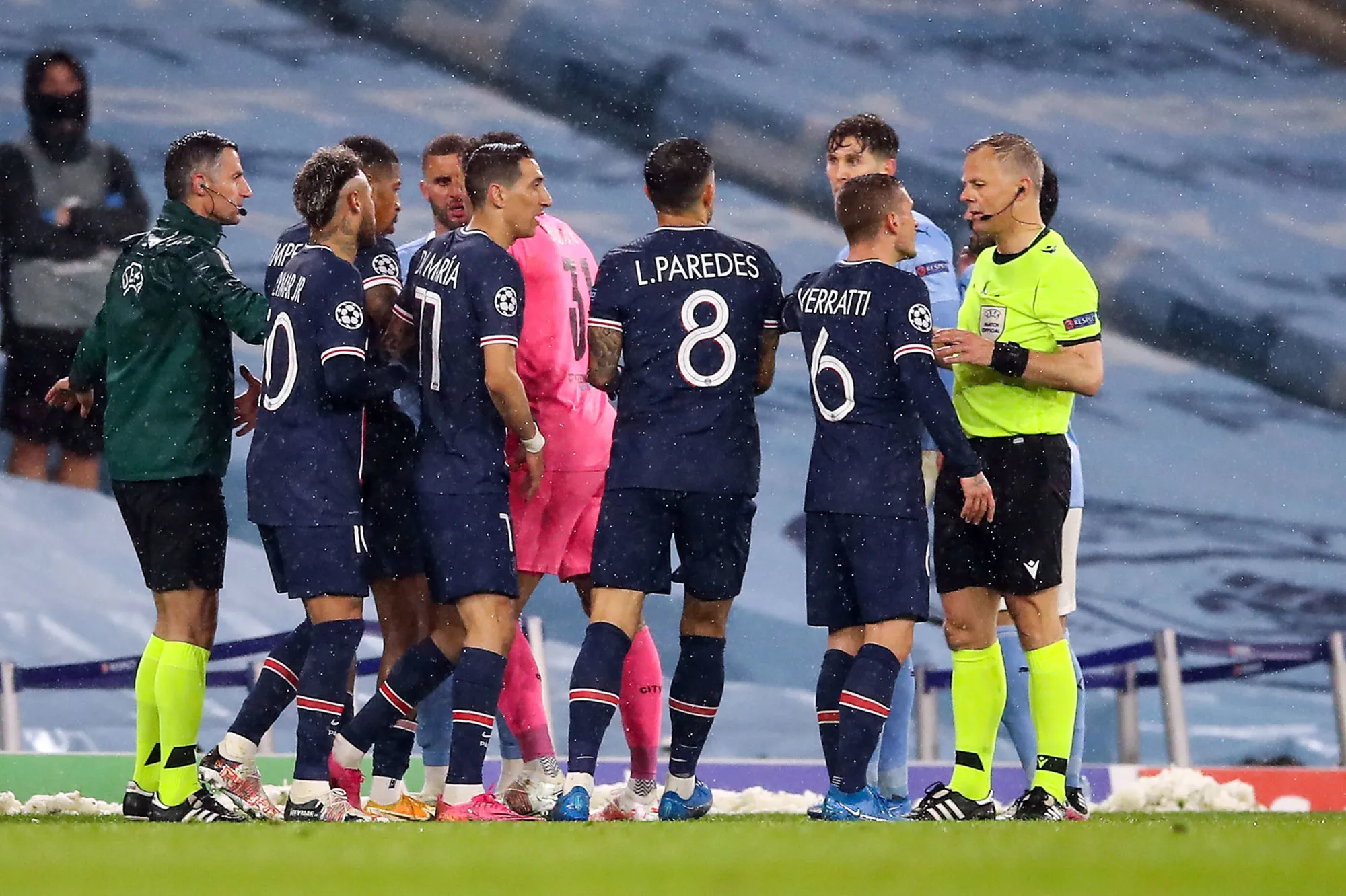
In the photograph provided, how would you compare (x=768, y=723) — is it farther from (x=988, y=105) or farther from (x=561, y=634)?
(x=988, y=105)

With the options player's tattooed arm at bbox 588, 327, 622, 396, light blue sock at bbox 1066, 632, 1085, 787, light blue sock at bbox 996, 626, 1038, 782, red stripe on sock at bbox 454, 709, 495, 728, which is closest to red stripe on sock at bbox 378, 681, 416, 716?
red stripe on sock at bbox 454, 709, 495, 728

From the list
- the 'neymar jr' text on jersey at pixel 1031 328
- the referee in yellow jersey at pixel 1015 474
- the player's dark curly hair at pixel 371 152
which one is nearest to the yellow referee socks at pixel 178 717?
the player's dark curly hair at pixel 371 152

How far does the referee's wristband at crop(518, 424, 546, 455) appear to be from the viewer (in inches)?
201

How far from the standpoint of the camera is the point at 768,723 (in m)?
11.1

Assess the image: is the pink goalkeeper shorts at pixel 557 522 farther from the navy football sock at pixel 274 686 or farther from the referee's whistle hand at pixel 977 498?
the referee's whistle hand at pixel 977 498

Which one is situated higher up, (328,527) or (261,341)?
(261,341)

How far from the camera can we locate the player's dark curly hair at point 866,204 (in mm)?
5055

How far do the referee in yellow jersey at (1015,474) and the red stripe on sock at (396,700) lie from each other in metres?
1.51

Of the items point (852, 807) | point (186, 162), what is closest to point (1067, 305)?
point (852, 807)

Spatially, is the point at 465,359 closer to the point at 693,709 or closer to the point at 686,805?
the point at 693,709

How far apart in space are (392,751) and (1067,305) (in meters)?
2.38

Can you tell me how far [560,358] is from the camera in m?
5.69

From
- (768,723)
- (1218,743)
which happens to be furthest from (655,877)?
(1218,743)

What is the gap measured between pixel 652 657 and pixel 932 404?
52.1 inches
